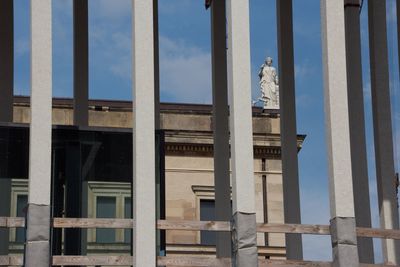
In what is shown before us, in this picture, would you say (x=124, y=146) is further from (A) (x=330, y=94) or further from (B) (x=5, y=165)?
(A) (x=330, y=94)

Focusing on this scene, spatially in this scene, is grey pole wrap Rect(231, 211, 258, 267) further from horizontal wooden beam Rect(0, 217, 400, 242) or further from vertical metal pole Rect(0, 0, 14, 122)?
vertical metal pole Rect(0, 0, 14, 122)

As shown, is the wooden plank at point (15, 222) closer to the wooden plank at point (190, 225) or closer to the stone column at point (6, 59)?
the wooden plank at point (190, 225)

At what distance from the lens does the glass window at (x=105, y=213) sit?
3195 centimetres

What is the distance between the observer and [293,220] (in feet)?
118

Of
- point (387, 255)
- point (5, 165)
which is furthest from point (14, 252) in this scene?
point (387, 255)

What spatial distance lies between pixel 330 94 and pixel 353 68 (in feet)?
27.5

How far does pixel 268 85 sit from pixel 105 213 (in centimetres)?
4160

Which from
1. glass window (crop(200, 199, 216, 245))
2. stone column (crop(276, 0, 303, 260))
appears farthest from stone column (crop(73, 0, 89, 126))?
glass window (crop(200, 199, 216, 245))

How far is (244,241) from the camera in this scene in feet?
92.4

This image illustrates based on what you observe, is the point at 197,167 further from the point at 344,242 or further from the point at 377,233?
the point at 344,242

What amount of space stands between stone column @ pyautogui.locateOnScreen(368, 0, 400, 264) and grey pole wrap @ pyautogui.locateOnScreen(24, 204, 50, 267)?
10.8 m

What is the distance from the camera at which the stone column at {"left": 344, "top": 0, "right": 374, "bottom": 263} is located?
116ft

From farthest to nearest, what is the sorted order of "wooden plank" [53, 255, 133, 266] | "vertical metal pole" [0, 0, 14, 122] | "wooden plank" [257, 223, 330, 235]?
"vertical metal pole" [0, 0, 14, 122], "wooden plank" [257, 223, 330, 235], "wooden plank" [53, 255, 133, 266]

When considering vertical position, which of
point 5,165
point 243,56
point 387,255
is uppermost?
point 243,56
